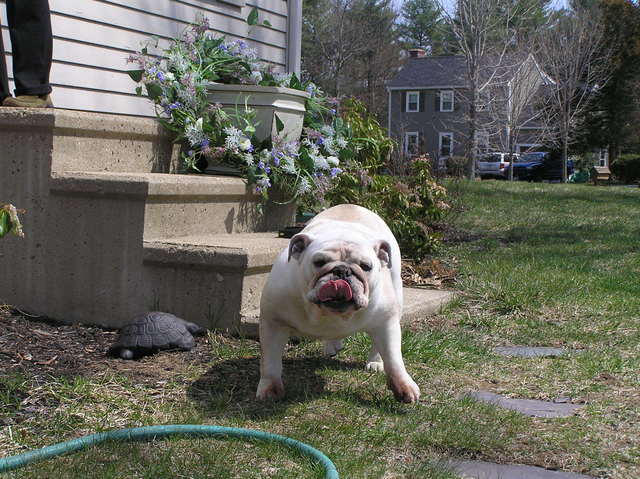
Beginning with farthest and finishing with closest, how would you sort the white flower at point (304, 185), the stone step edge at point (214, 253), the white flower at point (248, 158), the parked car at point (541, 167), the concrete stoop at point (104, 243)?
the parked car at point (541, 167)
the white flower at point (304, 185)
the white flower at point (248, 158)
the concrete stoop at point (104, 243)
the stone step edge at point (214, 253)

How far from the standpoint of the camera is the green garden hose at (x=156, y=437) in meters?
2.17

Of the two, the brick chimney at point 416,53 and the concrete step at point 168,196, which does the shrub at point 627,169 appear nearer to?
the brick chimney at point 416,53

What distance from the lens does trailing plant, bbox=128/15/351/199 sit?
15.7 feet

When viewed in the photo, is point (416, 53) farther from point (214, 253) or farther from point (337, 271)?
point (337, 271)

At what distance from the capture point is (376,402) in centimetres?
296

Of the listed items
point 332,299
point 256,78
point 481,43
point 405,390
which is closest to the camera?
point 332,299

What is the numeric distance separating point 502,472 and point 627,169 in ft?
90.0

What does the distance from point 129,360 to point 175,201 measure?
1.05 m

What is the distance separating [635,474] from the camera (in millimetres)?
2344

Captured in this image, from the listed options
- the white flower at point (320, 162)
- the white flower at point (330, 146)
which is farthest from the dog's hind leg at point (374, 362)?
the white flower at point (330, 146)

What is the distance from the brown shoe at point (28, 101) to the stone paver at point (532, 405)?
294 cm

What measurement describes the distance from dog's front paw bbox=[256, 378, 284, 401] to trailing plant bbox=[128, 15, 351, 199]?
1.95 m

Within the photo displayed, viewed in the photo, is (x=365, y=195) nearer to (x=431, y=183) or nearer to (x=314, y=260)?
(x=431, y=183)

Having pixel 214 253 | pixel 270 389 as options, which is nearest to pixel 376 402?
pixel 270 389
